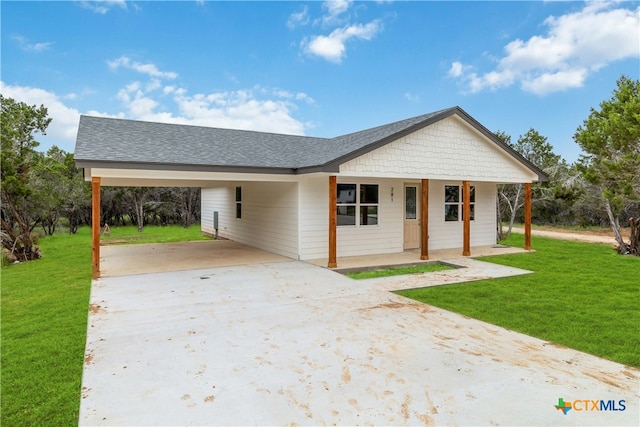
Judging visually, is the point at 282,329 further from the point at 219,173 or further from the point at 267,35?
the point at 267,35

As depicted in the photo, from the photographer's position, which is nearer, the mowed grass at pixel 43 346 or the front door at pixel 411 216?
the mowed grass at pixel 43 346

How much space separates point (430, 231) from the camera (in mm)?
12680

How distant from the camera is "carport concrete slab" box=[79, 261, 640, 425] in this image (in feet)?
9.58

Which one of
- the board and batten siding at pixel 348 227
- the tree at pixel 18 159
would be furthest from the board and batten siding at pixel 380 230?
the tree at pixel 18 159

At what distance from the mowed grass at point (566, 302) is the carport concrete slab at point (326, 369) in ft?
1.25

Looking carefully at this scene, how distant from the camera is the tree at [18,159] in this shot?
11312mm

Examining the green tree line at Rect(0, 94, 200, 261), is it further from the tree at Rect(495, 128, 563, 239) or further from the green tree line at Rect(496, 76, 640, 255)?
the tree at Rect(495, 128, 563, 239)

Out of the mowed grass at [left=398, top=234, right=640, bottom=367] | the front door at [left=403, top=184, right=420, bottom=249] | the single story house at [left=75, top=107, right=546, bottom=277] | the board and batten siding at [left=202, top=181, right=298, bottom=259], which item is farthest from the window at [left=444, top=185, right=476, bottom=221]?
the board and batten siding at [left=202, top=181, right=298, bottom=259]

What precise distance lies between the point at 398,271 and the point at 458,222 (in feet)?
17.2

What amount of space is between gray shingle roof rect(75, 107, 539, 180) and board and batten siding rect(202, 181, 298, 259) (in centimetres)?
109

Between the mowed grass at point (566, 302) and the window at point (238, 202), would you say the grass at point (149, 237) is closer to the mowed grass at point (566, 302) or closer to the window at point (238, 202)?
the window at point (238, 202)

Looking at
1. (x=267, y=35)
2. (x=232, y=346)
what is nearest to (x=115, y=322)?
(x=232, y=346)

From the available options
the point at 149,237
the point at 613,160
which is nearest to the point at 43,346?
the point at 149,237

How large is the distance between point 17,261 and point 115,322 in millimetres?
8944
